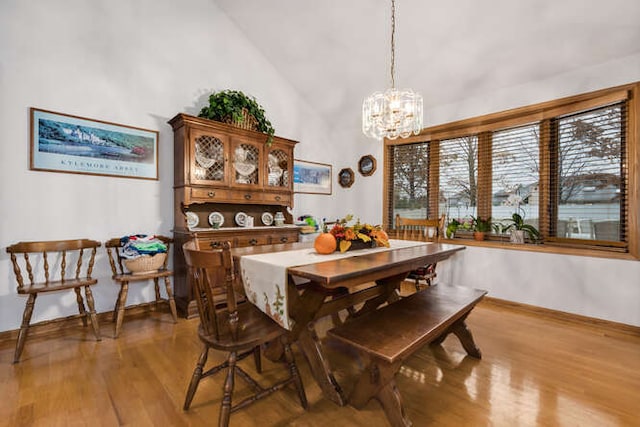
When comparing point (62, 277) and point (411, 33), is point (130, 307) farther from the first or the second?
point (411, 33)

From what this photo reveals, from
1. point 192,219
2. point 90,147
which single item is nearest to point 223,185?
point 192,219

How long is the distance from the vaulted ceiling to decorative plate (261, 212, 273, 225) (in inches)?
76.2

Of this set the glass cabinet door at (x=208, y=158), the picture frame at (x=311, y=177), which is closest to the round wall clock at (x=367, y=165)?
the picture frame at (x=311, y=177)

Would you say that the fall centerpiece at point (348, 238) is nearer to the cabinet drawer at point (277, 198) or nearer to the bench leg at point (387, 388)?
the bench leg at point (387, 388)

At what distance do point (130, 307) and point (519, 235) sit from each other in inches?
161

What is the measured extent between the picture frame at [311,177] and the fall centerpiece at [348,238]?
227 centimetres

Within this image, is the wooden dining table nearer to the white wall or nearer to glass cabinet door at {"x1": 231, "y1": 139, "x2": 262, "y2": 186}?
glass cabinet door at {"x1": 231, "y1": 139, "x2": 262, "y2": 186}

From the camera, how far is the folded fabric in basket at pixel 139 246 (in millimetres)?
2498

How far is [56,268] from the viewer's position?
2.42 metres

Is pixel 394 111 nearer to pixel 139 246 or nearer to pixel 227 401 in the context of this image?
pixel 227 401

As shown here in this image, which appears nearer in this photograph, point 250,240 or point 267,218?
point 250,240

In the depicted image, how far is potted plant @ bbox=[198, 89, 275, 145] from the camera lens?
3.02 metres

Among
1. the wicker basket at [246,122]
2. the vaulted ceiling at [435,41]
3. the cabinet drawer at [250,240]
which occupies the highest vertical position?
the vaulted ceiling at [435,41]

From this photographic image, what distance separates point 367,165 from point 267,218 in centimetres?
181
